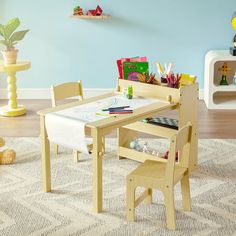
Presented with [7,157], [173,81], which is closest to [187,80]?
[173,81]

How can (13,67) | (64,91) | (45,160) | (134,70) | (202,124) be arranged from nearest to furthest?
(45,160) < (134,70) < (64,91) < (202,124) < (13,67)

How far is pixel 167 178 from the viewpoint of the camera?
7.73ft

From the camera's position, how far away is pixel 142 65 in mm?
3131

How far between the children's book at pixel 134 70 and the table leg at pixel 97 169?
2.43 ft

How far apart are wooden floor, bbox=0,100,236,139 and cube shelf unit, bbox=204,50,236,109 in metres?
0.10

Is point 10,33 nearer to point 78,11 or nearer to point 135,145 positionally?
point 78,11

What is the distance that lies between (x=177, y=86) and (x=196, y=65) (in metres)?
1.95

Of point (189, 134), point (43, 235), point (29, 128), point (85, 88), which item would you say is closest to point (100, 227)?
point (43, 235)

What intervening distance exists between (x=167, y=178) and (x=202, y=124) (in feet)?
5.97

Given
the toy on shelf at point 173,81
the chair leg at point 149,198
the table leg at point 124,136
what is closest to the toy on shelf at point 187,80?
the toy on shelf at point 173,81

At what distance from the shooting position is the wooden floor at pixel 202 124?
3867mm

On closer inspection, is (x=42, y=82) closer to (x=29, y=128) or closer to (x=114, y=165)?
(x=29, y=128)

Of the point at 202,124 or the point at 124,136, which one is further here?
the point at 202,124

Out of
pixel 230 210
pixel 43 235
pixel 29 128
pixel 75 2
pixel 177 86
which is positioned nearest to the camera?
pixel 43 235
